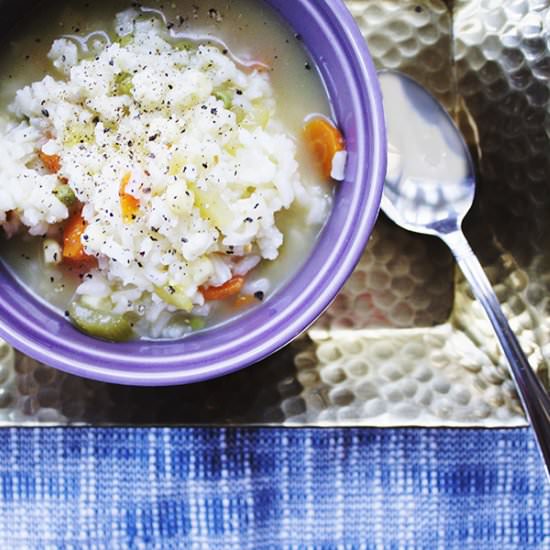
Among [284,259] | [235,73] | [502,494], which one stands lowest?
[502,494]

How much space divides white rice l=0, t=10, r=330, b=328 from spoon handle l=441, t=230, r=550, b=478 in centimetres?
35

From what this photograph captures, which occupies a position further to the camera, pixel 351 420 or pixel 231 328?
pixel 351 420

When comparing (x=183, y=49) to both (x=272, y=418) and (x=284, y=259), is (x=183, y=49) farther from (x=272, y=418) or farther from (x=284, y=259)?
(x=272, y=418)

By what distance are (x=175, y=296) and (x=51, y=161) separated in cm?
28

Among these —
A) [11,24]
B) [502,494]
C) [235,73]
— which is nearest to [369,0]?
[235,73]

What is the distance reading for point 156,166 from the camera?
1286 mm

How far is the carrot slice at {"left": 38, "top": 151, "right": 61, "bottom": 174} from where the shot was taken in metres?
1.34

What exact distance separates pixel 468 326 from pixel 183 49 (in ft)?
2.36

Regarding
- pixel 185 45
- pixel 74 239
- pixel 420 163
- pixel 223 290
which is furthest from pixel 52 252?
pixel 420 163

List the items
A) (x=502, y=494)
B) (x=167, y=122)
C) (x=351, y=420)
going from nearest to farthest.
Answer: (x=167, y=122) < (x=351, y=420) < (x=502, y=494)

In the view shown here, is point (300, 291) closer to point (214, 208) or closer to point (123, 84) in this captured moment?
point (214, 208)

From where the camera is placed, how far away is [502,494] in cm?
178

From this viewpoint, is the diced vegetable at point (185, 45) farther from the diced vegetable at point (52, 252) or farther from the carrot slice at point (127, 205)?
the diced vegetable at point (52, 252)

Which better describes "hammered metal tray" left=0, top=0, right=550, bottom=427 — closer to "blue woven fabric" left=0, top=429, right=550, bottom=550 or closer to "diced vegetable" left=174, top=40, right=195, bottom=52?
"blue woven fabric" left=0, top=429, right=550, bottom=550
